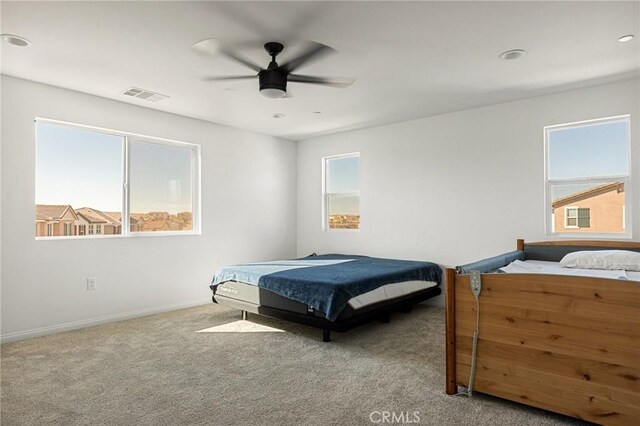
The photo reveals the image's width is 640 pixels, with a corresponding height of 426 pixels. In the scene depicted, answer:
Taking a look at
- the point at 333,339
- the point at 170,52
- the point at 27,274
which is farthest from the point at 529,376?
the point at 27,274

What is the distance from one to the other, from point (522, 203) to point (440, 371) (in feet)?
7.62

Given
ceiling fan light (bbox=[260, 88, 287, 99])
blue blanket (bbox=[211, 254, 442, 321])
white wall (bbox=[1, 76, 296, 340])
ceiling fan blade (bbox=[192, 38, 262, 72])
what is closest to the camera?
ceiling fan blade (bbox=[192, 38, 262, 72])

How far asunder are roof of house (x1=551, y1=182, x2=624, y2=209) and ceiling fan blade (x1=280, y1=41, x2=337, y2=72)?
2878mm

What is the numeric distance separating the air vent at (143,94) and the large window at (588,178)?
4162mm

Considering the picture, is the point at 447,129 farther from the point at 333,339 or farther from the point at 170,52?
the point at 170,52

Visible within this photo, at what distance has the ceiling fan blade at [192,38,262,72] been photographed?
8.46 ft

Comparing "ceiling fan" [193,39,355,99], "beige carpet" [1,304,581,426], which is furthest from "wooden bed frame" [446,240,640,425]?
"ceiling fan" [193,39,355,99]

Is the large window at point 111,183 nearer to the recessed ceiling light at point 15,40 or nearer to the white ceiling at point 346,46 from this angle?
the white ceiling at point 346,46

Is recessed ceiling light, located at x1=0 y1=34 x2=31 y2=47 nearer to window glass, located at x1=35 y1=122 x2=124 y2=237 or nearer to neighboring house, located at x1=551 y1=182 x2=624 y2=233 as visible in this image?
window glass, located at x1=35 y1=122 x2=124 y2=237

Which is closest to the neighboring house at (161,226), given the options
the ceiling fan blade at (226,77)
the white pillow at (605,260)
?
the ceiling fan blade at (226,77)

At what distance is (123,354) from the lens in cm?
307

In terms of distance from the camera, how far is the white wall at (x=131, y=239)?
11.3ft

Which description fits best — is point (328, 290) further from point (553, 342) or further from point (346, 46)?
point (346, 46)

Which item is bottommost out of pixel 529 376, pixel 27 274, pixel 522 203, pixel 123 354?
pixel 123 354
